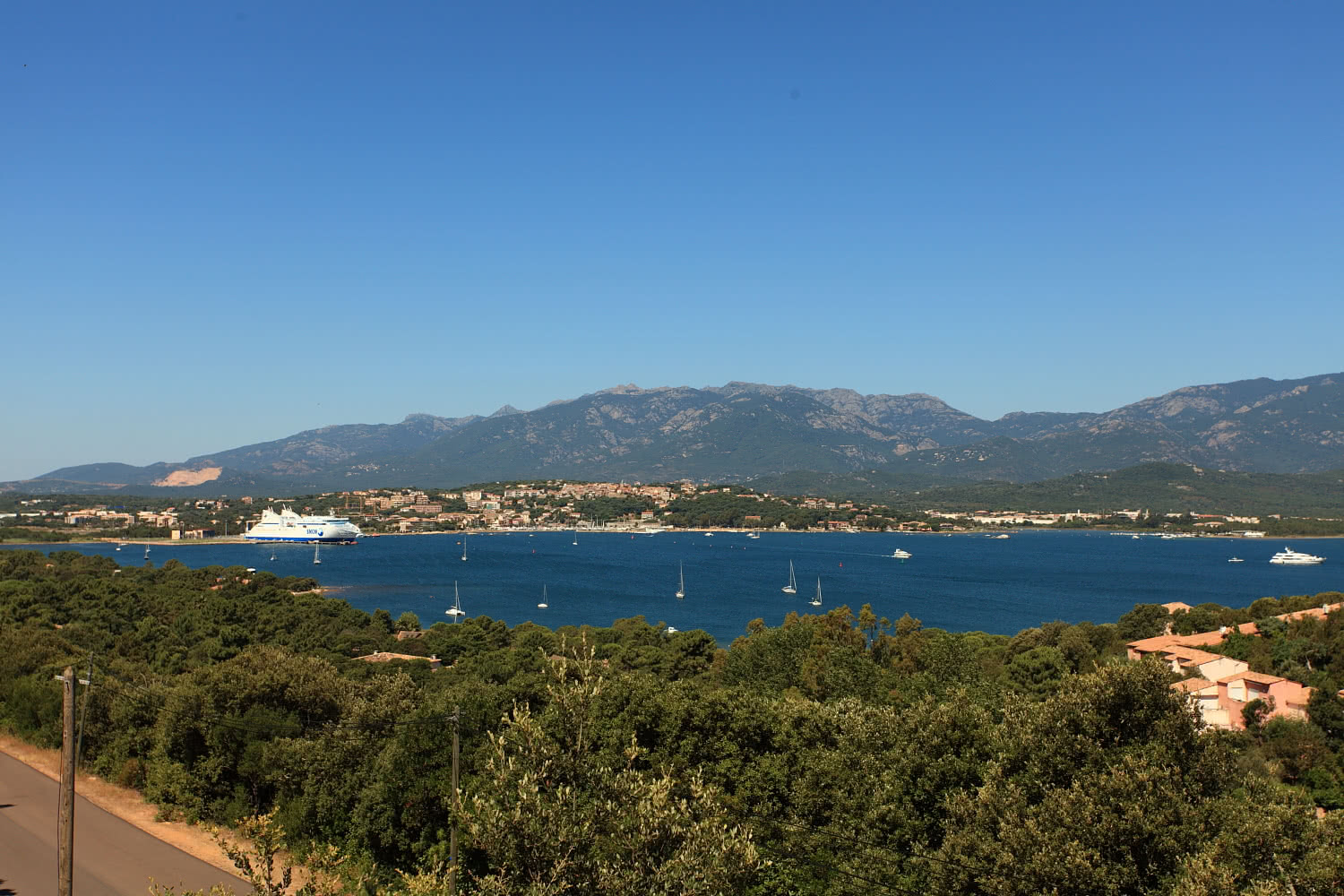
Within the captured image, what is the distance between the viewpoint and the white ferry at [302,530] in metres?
99.4

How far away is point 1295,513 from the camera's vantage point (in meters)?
129

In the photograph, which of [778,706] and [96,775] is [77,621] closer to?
[96,775]

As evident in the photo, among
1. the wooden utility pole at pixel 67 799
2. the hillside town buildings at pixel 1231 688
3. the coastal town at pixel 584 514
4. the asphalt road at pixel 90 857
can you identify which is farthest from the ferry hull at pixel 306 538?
the wooden utility pole at pixel 67 799

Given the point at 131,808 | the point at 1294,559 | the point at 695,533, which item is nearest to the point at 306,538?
the point at 695,533

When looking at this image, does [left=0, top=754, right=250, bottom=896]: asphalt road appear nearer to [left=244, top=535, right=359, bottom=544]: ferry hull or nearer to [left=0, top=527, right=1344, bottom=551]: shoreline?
[left=244, top=535, right=359, bottom=544]: ferry hull

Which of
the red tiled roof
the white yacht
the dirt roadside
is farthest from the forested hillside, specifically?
the white yacht

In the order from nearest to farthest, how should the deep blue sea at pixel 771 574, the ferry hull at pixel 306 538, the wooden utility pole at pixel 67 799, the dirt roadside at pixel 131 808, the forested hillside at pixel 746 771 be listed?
the forested hillside at pixel 746 771
the wooden utility pole at pixel 67 799
the dirt roadside at pixel 131 808
the deep blue sea at pixel 771 574
the ferry hull at pixel 306 538

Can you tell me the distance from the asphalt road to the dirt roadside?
0.12 m

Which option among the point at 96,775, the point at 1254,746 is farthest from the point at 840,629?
the point at 96,775

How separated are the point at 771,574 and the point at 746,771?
62.8 meters

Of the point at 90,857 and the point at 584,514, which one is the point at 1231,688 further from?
the point at 584,514

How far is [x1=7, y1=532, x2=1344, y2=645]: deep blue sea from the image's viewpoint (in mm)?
52344

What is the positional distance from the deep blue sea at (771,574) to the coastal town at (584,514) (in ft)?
36.7

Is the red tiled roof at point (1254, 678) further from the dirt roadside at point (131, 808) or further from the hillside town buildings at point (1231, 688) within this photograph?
the dirt roadside at point (131, 808)
